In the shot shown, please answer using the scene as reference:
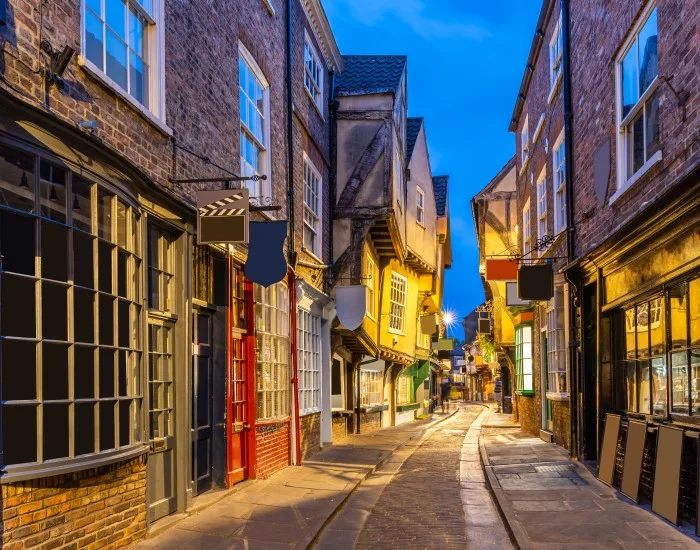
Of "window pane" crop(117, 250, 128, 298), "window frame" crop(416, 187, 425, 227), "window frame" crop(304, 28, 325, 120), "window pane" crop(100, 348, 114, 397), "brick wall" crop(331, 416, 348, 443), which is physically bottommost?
"brick wall" crop(331, 416, 348, 443)

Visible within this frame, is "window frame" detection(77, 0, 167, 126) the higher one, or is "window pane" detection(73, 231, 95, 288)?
"window frame" detection(77, 0, 167, 126)

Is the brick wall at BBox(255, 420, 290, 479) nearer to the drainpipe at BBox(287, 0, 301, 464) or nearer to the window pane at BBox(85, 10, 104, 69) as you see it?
the drainpipe at BBox(287, 0, 301, 464)

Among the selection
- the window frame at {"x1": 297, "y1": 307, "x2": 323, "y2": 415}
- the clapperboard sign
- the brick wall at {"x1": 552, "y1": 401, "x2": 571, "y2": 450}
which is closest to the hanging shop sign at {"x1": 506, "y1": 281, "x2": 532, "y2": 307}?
the brick wall at {"x1": 552, "y1": 401, "x2": 571, "y2": 450}

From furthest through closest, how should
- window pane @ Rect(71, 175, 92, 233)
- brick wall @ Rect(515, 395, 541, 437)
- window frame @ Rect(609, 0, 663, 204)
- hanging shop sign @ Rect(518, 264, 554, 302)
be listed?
brick wall @ Rect(515, 395, 541, 437) < hanging shop sign @ Rect(518, 264, 554, 302) < window frame @ Rect(609, 0, 663, 204) < window pane @ Rect(71, 175, 92, 233)

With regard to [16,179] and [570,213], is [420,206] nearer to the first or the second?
[570,213]

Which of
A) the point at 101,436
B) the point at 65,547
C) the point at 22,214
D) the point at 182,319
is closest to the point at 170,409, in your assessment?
the point at 182,319

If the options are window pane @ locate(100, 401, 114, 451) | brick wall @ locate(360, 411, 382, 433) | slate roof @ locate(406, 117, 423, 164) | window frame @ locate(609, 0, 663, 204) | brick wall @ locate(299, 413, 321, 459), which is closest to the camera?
window pane @ locate(100, 401, 114, 451)

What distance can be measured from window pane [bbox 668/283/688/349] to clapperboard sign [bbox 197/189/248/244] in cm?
471

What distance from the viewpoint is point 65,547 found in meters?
6.00

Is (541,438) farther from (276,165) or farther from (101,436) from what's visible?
(101,436)

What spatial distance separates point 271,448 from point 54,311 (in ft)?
22.5

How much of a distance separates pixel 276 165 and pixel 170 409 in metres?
5.78

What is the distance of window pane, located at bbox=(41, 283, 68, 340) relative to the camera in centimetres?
587

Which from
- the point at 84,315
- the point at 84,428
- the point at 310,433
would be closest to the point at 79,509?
the point at 84,428
